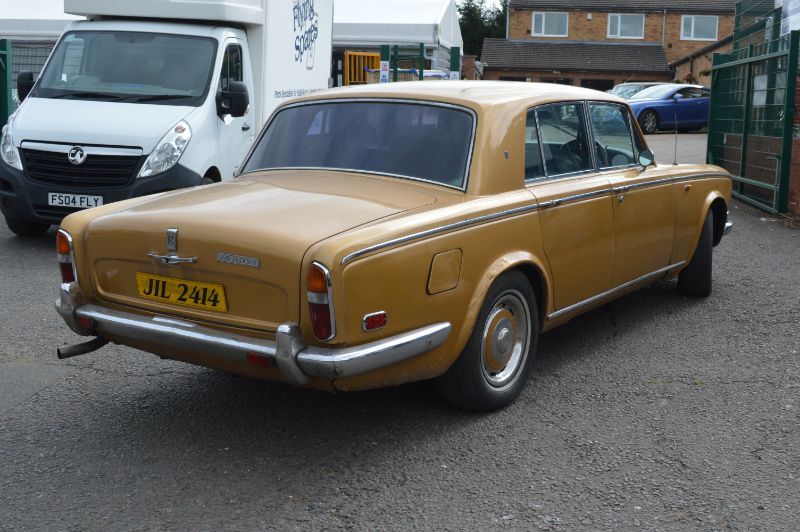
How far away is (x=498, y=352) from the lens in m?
4.55

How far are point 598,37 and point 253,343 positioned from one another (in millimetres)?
54362

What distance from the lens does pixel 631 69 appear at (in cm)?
5162

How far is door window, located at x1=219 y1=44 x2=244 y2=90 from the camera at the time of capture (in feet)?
31.5

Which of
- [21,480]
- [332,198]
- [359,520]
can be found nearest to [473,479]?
[359,520]

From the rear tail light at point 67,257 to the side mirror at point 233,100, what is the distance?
4839 millimetres

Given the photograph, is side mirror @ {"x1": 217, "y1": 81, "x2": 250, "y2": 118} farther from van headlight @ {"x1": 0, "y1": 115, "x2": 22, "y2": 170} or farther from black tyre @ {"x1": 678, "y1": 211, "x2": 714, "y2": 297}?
black tyre @ {"x1": 678, "y1": 211, "x2": 714, "y2": 297}

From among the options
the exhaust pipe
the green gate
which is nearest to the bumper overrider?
the exhaust pipe

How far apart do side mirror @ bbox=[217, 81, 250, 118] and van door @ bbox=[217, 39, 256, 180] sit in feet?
0.42

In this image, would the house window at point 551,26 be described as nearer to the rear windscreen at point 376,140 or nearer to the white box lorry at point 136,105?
the white box lorry at point 136,105

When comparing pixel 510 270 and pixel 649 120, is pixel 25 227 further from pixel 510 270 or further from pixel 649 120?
pixel 649 120

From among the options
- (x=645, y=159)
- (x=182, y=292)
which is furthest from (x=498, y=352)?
(x=645, y=159)

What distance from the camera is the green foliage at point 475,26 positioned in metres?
71.9

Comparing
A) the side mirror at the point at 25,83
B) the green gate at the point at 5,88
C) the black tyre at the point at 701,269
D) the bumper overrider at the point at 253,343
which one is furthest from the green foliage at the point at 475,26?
the bumper overrider at the point at 253,343

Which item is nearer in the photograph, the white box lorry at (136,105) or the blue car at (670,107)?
the white box lorry at (136,105)
